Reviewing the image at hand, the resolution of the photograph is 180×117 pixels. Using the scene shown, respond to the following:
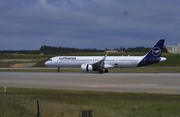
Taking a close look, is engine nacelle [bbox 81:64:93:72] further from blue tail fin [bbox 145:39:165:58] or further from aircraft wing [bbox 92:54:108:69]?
blue tail fin [bbox 145:39:165:58]

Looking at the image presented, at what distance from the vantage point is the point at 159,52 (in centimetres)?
6600

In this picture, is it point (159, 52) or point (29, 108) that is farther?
point (159, 52)

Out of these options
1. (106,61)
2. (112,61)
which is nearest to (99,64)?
(106,61)

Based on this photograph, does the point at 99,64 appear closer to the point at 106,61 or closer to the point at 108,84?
the point at 106,61

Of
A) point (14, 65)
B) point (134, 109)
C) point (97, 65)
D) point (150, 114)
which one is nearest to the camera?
point (150, 114)

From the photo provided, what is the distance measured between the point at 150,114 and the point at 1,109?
603cm

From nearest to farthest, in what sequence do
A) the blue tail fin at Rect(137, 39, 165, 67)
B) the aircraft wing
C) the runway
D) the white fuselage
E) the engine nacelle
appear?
the runway, the engine nacelle, the aircraft wing, the white fuselage, the blue tail fin at Rect(137, 39, 165, 67)

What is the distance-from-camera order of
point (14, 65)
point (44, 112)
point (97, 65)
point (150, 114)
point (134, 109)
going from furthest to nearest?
point (14, 65)
point (97, 65)
point (134, 109)
point (150, 114)
point (44, 112)

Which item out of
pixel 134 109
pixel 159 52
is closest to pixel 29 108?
pixel 134 109

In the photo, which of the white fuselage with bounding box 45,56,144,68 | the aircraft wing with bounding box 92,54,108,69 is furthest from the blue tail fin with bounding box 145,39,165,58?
the aircraft wing with bounding box 92,54,108,69

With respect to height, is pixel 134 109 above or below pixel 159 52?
below

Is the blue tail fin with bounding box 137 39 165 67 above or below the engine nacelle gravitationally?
above

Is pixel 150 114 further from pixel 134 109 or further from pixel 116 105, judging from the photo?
pixel 116 105

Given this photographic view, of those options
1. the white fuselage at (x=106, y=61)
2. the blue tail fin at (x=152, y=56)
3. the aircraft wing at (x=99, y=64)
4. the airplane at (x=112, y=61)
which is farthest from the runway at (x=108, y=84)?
the blue tail fin at (x=152, y=56)
